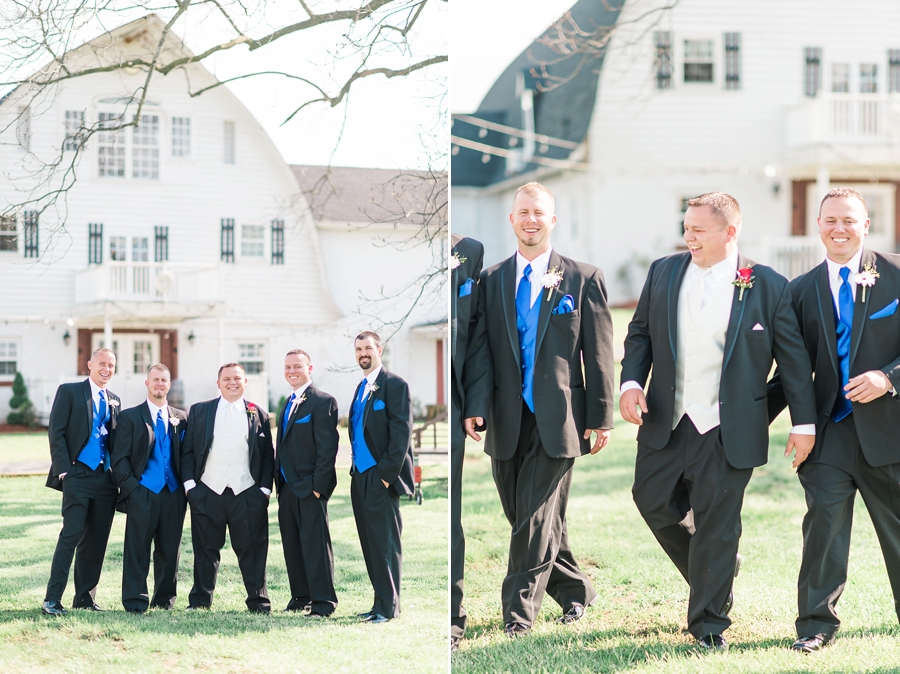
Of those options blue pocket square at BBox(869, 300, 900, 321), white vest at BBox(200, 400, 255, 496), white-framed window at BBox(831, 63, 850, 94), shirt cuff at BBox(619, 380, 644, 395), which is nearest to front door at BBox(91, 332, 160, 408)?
white vest at BBox(200, 400, 255, 496)

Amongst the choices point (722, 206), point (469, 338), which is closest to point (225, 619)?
point (469, 338)

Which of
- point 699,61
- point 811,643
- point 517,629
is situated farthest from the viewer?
point 699,61

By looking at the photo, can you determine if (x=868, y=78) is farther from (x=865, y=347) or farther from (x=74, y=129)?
(x=74, y=129)

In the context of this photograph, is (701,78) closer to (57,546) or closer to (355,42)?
(355,42)

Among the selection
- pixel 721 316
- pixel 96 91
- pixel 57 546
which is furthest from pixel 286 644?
pixel 96 91

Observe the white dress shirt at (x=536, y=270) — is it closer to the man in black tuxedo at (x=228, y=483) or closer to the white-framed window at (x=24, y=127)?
the man in black tuxedo at (x=228, y=483)

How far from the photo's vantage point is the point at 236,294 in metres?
4.65

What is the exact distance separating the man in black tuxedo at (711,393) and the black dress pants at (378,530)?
117 centimetres

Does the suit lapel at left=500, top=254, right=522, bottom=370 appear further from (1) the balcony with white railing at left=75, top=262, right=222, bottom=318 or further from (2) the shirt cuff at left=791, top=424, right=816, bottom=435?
(1) the balcony with white railing at left=75, top=262, right=222, bottom=318

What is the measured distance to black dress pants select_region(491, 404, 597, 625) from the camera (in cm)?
430

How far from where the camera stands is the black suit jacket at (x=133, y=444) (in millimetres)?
4492

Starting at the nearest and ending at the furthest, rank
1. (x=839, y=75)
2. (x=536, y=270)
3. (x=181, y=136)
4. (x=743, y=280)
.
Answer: (x=743, y=280) < (x=536, y=270) < (x=181, y=136) < (x=839, y=75)

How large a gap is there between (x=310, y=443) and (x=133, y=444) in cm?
81

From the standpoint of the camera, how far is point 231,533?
4586 mm
